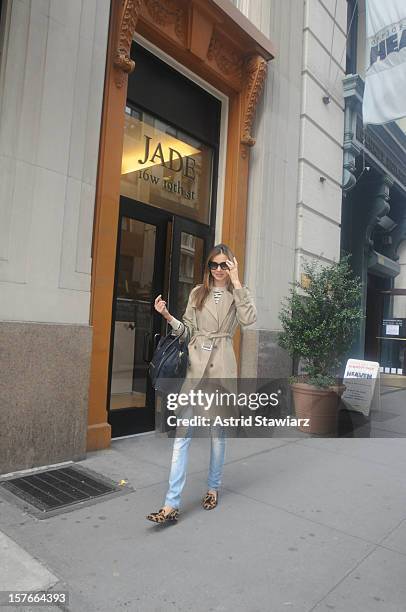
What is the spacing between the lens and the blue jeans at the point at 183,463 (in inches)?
125

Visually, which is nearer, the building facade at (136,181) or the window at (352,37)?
the building facade at (136,181)

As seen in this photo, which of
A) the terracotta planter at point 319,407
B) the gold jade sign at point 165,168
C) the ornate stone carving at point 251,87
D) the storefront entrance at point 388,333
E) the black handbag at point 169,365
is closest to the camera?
the black handbag at point 169,365

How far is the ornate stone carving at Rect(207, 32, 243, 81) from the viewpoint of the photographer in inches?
248

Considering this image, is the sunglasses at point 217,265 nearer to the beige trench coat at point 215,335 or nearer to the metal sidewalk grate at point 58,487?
the beige trench coat at point 215,335

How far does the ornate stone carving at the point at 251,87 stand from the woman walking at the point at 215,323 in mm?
3886

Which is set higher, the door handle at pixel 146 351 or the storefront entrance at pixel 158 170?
the storefront entrance at pixel 158 170

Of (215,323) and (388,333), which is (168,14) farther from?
(388,333)

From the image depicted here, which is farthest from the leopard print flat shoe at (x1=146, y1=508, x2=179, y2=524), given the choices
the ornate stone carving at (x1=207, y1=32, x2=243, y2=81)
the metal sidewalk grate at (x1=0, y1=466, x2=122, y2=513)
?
the ornate stone carving at (x1=207, y1=32, x2=243, y2=81)

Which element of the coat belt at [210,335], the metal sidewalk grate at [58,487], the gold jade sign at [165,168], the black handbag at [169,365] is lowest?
the metal sidewalk grate at [58,487]

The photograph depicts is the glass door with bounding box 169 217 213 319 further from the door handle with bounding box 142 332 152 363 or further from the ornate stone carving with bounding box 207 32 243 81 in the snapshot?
the ornate stone carving with bounding box 207 32 243 81

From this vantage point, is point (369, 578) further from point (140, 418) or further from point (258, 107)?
point (258, 107)

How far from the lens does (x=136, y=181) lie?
565cm

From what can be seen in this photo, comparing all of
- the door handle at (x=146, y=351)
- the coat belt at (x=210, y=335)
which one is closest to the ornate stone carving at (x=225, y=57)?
the door handle at (x=146, y=351)

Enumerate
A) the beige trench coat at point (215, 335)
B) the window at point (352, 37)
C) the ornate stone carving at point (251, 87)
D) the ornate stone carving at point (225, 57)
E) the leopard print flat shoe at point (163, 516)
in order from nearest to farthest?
the leopard print flat shoe at point (163, 516), the beige trench coat at point (215, 335), the ornate stone carving at point (225, 57), the ornate stone carving at point (251, 87), the window at point (352, 37)
